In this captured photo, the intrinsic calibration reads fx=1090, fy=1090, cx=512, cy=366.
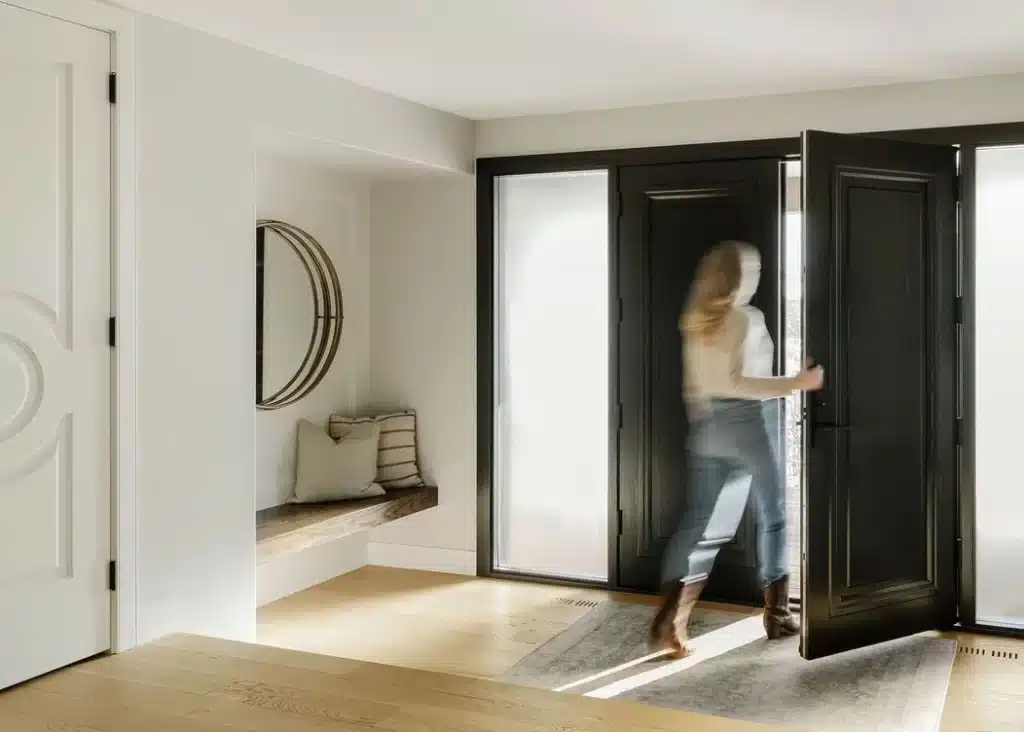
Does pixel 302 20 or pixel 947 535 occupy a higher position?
pixel 302 20

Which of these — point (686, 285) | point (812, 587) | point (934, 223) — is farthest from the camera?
point (686, 285)

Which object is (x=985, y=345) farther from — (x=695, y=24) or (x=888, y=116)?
(x=695, y=24)

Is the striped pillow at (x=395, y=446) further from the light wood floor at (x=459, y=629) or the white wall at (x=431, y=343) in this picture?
the light wood floor at (x=459, y=629)

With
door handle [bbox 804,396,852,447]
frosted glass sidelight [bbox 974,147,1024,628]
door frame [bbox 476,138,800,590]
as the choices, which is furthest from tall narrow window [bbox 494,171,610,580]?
frosted glass sidelight [bbox 974,147,1024,628]

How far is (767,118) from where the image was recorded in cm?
481

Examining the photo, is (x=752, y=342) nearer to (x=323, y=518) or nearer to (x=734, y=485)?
(x=734, y=485)

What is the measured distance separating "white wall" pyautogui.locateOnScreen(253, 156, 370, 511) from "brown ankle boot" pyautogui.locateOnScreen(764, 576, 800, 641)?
2.22 m

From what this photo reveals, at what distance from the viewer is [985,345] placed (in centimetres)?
450

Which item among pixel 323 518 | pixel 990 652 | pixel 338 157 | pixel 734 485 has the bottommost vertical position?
pixel 990 652

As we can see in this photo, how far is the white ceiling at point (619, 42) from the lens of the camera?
3.52 meters

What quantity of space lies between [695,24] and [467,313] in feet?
7.05

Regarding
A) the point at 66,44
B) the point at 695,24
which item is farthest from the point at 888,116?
the point at 66,44

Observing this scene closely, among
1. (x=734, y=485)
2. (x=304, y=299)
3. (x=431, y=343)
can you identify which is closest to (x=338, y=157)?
(x=304, y=299)

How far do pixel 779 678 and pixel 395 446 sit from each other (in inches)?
90.4
